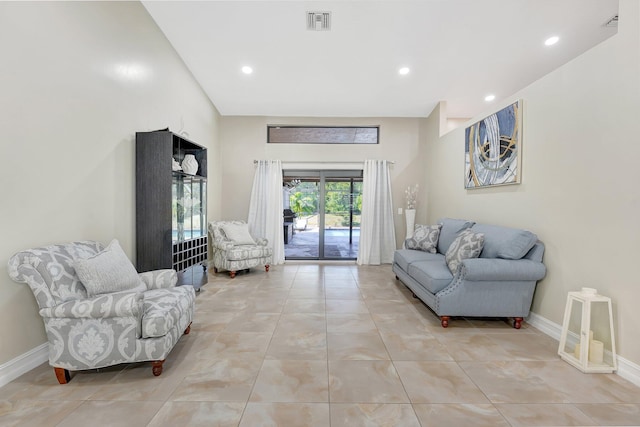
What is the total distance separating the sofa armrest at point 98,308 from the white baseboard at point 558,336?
11.0ft

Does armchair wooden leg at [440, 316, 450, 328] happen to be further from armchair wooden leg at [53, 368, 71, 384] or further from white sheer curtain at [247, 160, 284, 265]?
white sheer curtain at [247, 160, 284, 265]

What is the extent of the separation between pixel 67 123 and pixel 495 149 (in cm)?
437

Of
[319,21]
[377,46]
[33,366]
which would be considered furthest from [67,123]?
[377,46]

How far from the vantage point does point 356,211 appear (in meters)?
6.13

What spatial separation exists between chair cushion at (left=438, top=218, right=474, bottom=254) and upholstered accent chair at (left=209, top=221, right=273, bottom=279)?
2.86 m

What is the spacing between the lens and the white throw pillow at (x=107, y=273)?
202cm

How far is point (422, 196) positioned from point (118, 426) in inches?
222

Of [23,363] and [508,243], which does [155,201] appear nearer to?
[23,363]

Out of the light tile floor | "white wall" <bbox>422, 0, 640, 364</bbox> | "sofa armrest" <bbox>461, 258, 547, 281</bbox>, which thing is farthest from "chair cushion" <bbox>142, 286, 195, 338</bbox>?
"white wall" <bbox>422, 0, 640, 364</bbox>

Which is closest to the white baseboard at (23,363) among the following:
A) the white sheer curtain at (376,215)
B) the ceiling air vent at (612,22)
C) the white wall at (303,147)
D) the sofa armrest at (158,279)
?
the sofa armrest at (158,279)

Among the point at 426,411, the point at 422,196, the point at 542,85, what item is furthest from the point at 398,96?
the point at 426,411

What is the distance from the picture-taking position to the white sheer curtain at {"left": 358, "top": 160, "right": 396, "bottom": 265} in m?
5.84

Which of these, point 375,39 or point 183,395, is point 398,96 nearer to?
point 375,39

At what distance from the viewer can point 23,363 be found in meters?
2.03
